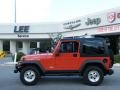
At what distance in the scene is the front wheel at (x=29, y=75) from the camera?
533 inches

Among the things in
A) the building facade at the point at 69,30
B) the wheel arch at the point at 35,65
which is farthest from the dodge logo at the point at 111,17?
the wheel arch at the point at 35,65

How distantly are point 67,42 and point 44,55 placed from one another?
3.60 feet

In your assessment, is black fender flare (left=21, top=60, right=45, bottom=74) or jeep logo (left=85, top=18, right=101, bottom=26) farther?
jeep logo (left=85, top=18, right=101, bottom=26)

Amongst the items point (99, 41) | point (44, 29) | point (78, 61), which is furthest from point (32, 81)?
point (44, 29)

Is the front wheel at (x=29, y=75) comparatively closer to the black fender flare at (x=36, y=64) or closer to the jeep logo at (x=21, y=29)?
the black fender flare at (x=36, y=64)

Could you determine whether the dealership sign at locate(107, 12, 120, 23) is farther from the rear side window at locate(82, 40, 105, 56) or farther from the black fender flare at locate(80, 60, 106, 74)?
the black fender flare at locate(80, 60, 106, 74)

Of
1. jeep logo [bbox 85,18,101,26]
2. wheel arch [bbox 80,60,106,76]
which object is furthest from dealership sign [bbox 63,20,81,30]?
wheel arch [bbox 80,60,106,76]

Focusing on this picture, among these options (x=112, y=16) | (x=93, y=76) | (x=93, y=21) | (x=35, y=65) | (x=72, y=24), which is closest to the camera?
(x=93, y=76)

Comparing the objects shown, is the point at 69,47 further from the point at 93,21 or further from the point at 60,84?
the point at 93,21

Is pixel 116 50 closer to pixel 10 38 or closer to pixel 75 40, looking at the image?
pixel 10 38

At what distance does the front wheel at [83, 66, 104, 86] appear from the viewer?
13344mm

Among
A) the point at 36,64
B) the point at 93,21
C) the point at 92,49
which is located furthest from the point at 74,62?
the point at 93,21

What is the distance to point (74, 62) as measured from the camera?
13.4 m

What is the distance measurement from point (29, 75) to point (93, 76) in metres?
2.61
